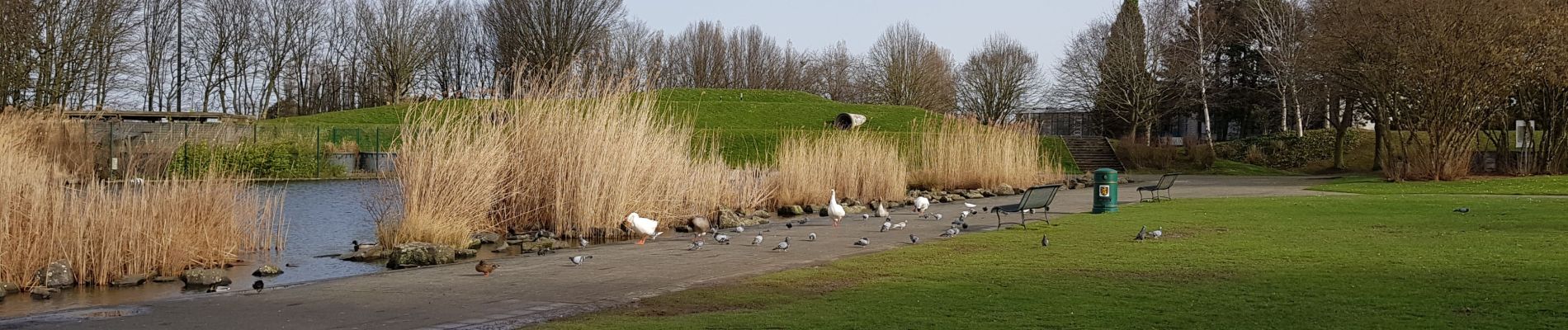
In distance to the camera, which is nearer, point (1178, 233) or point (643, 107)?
point (1178, 233)

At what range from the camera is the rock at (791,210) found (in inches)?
837

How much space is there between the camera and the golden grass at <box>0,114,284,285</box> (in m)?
10.4

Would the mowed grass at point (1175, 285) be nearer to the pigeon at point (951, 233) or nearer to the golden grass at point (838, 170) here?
the pigeon at point (951, 233)

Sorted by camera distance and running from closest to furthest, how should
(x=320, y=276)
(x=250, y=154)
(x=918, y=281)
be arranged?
(x=918, y=281) < (x=320, y=276) < (x=250, y=154)

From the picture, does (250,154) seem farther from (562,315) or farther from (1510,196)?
(1510,196)

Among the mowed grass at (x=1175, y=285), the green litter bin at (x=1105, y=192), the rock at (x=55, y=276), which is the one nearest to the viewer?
the mowed grass at (x=1175, y=285)

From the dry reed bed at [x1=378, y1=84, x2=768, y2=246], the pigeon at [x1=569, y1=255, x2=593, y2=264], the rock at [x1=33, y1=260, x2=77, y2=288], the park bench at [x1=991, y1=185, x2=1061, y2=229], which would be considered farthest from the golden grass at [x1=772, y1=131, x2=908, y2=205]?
the rock at [x1=33, y1=260, x2=77, y2=288]

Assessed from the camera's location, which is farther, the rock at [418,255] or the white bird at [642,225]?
the white bird at [642,225]

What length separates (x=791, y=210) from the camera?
70.0 feet

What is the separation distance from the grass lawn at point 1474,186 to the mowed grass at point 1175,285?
11.6 metres

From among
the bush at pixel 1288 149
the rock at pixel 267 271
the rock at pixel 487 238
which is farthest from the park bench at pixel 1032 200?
the bush at pixel 1288 149

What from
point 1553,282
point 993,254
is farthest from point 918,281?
point 1553,282

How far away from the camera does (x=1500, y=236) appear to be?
42.4 ft

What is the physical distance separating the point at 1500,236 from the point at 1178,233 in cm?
342
